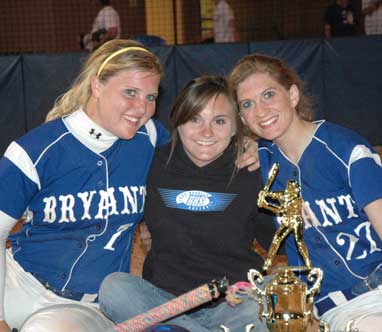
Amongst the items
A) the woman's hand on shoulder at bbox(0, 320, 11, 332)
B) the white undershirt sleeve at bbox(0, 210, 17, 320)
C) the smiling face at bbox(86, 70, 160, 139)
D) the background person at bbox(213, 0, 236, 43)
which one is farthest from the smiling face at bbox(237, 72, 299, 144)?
the background person at bbox(213, 0, 236, 43)

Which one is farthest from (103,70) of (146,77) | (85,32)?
(85,32)

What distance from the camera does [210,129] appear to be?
2.45m

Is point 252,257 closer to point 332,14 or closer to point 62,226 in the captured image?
point 62,226

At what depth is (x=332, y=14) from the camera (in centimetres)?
841

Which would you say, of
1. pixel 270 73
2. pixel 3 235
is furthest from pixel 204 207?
pixel 3 235

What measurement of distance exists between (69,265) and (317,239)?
33.6 inches

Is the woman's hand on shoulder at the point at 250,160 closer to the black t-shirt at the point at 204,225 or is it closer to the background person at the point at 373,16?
the black t-shirt at the point at 204,225

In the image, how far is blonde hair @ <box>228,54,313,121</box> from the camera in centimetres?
239

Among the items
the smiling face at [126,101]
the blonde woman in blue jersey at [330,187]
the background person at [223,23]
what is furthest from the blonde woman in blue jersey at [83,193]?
the background person at [223,23]

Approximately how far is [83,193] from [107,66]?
452 millimetres

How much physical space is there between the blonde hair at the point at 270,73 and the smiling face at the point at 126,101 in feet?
0.99

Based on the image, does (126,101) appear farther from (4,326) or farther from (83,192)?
(4,326)

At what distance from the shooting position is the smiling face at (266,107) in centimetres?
229

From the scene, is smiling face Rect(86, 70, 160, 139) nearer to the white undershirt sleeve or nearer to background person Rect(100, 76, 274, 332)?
background person Rect(100, 76, 274, 332)
